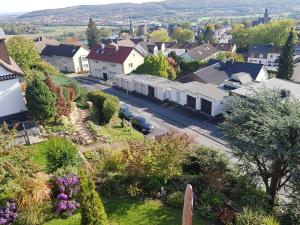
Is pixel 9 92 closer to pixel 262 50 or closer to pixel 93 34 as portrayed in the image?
pixel 262 50

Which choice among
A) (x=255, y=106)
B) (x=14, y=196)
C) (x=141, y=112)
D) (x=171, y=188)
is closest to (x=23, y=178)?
(x=14, y=196)

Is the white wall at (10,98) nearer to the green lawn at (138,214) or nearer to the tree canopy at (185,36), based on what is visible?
the green lawn at (138,214)

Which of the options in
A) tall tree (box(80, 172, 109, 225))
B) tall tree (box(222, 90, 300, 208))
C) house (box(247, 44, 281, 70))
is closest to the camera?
tall tree (box(80, 172, 109, 225))

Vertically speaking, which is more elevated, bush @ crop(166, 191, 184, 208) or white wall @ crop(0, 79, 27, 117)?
white wall @ crop(0, 79, 27, 117)

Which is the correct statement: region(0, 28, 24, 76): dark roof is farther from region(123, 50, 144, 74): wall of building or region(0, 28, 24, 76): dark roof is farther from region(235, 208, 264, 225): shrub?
region(123, 50, 144, 74): wall of building

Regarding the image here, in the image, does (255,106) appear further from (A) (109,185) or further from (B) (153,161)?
(A) (109,185)

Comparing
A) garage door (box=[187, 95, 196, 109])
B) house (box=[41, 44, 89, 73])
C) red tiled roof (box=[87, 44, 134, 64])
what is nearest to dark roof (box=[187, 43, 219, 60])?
red tiled roof (box=[87, 44, 134, 64])
